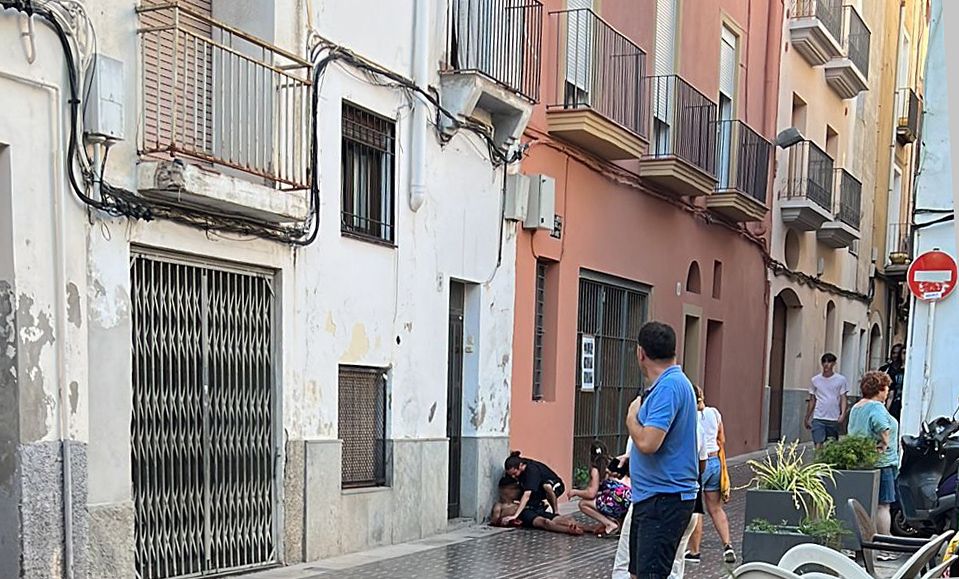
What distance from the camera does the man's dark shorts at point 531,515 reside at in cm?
1160

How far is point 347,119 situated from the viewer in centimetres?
1000

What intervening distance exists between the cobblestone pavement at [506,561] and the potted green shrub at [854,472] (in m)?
1.16

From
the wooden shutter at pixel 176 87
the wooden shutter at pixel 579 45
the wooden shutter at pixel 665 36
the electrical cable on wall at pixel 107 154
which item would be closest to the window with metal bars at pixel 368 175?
the electrical cable on wall at pixel 107 154

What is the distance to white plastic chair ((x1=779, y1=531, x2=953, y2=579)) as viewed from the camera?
179 inches

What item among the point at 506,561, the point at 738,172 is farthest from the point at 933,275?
the point at 738,172

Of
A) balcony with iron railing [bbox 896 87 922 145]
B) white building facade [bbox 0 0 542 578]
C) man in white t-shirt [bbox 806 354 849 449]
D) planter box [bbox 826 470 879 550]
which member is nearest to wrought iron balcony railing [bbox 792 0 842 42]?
balcony with iron railing [bbox 896 87 922 145]

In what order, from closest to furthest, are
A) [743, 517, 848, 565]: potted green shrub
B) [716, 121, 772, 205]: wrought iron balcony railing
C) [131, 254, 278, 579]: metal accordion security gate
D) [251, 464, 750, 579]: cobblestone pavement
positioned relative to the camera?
[131, 254, 278, 579]: metal accordion security gate, [743, 517, 848, 565]: potted green shrub, [251, 464, 750, 579]: cobblestone pavement, [716, 121, 772, 205]: wrought iron balcony railing

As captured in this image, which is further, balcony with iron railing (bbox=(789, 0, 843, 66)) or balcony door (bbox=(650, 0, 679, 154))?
balcony with iron railing (bbox=(789, 0, 843, 66))

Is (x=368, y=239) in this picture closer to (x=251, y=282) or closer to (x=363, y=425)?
(x=251, y=282)

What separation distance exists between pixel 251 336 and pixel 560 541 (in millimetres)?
3958

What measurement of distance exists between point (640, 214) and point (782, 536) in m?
8.38

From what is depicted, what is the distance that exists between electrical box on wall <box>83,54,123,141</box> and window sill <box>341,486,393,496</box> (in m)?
3.97

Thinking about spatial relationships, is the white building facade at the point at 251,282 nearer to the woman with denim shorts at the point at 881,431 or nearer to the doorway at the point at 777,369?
the woman with denim shorts at the point at 881,431

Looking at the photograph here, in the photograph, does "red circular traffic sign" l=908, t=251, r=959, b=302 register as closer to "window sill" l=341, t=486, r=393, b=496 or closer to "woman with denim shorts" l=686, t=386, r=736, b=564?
"woman with denim shorts" l=686, t=386, r=736, b=564
